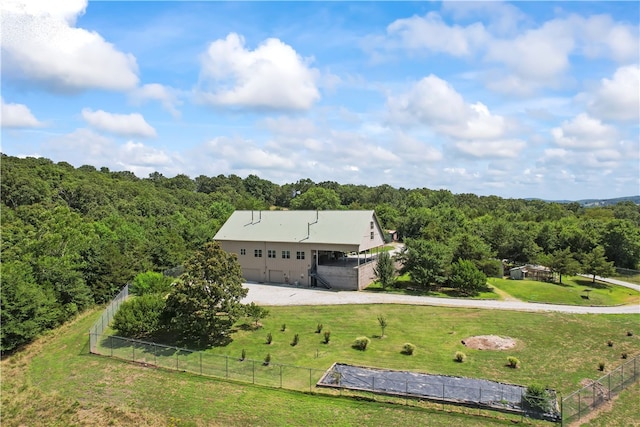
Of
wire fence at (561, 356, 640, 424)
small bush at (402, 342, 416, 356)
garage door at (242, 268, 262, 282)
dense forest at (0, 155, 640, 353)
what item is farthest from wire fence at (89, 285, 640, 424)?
garage door at (242, 268, 262, 282)

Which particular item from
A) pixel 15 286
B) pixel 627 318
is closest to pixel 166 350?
pixel 15 286

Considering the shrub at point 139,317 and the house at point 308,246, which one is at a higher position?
the house at point 308,246

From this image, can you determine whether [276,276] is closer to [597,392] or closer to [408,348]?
[408,348]

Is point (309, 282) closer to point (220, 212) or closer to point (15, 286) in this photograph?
point (15, 286)

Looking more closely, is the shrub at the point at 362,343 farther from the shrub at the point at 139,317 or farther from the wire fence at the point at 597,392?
the shrub at the point at 139,317

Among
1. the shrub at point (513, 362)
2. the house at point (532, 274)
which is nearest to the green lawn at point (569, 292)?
the house at point (532, 274)

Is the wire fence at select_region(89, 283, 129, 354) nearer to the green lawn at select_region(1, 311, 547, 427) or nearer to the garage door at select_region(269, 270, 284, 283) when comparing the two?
the green lawn at select_region(1, 311, 547, 427)
